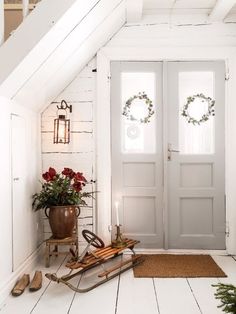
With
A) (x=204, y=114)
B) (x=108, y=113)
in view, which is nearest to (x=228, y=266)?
(x=204, y=114)

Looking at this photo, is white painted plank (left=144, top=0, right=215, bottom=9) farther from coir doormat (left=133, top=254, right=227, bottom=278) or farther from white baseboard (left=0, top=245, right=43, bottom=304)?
white baseboard (left=0, top=245, right=43, bottom=304)

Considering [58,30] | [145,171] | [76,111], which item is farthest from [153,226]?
[58,30]

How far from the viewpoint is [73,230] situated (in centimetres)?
381

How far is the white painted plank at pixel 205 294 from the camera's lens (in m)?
2.64

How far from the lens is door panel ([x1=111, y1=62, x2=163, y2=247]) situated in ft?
13.7

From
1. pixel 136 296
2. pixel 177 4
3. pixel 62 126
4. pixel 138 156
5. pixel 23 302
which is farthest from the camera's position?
pixel 138 156

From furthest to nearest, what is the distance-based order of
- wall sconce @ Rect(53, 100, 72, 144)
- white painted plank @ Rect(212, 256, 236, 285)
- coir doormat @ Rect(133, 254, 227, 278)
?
wall sconce @ Rect(53, 100, 72, 144)
coir doormat @ Rect(133, 254, 227, 278)
white painted plank @ Rect(212, 256, 236, 285)

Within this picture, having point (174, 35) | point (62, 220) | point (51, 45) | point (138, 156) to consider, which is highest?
point (174, 35)

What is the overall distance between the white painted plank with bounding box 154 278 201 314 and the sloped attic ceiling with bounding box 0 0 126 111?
196cm

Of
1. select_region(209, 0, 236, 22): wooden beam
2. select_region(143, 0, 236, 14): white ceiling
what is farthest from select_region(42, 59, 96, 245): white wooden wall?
select_region(209, 0, 236, 22): wooden beam

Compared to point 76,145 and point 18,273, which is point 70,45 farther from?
point 18,273

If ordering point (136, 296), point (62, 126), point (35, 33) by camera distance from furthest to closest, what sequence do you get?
point (62, 126)
point (136, 296)
point (35, 33)

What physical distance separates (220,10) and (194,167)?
5.46ft

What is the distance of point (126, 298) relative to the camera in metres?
2.87
